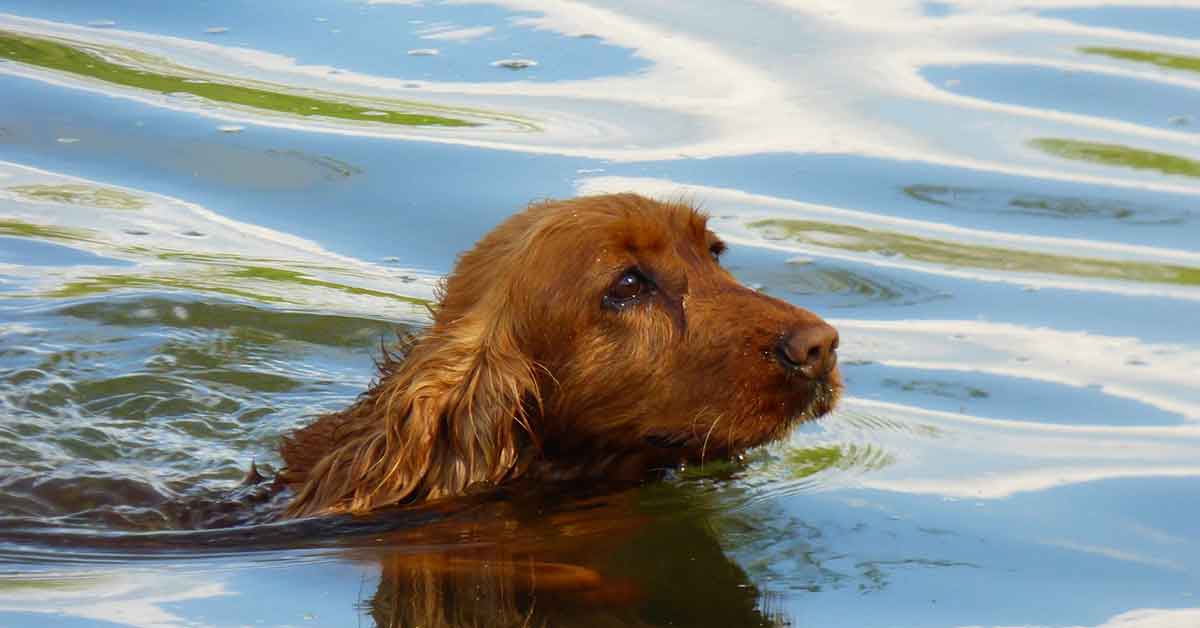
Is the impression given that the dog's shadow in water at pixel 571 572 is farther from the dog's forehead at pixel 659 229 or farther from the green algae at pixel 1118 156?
the green algae at pixel 1118 156

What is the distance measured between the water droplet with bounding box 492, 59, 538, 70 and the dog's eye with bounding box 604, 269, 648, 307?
555 centimetres

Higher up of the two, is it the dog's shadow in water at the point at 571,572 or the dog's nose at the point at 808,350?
the dog's nose at the point at 808,350

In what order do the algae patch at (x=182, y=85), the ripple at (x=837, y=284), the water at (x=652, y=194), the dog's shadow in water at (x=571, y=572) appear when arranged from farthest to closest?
the algae patch at (x=182, y=85)
the ripple at (x=837, y=284)
the water at (x=652, y=194)
the dog's shadow in water at (x=571, y=572)

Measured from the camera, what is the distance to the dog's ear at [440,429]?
20.3 ft

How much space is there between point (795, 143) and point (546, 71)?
1.73m

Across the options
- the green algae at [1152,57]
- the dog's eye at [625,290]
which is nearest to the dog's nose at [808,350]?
the dog's eye at [625,290]

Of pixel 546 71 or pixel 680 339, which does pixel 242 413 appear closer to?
pixel 680 339

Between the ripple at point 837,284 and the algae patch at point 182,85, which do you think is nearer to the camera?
the ripple at point 837,284

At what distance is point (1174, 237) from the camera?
31.0 feet

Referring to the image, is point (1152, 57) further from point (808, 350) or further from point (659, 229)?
point (808, 350)

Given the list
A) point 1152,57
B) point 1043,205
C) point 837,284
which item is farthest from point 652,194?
point 1152,57

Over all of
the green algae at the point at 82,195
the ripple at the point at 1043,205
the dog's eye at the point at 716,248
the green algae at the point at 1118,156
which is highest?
the green algae at the point at 1118,156

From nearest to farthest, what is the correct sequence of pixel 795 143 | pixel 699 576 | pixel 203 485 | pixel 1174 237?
pixel 699 576 < pixel 203 485 < pixel 1174 237 < pixel 795 143

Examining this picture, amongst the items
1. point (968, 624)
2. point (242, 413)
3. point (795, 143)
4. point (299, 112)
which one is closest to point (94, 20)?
point (299, 112)
